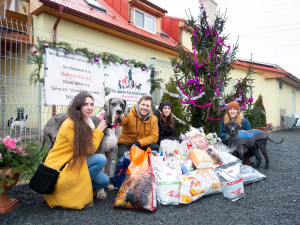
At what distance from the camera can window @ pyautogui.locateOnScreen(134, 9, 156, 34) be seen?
10.3 m

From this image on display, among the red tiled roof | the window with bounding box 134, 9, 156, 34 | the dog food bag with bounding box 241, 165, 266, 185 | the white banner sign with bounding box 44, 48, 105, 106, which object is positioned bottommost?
the dog food bag with bounding box 241, 165, 266, 185

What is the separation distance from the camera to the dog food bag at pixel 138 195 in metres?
2.39

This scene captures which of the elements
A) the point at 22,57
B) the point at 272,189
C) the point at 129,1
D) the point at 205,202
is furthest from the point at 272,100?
the point at 22,57

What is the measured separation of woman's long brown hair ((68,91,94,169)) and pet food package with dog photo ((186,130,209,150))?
2068 millimetres

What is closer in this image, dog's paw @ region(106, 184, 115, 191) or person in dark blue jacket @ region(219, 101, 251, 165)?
dog's paw @ region(106, 184, 115, 191)

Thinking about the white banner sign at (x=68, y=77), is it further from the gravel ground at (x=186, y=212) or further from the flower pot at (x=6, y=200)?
the gravel ground at (x=186, y=212)

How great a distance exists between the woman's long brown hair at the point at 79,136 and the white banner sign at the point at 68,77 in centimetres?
131

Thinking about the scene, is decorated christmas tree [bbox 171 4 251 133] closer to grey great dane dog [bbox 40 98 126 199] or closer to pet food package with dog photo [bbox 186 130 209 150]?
pet food package with dog photo [bbox 186 130 209 150]

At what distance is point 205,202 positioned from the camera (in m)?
2.73

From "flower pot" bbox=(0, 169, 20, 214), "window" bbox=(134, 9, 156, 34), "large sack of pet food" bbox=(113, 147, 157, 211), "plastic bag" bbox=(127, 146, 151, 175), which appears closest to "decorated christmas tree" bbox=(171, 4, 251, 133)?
"plastic bag" bbox=(127, 146, 151, 175)

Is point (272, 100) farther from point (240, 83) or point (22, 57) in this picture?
point (22, 57)

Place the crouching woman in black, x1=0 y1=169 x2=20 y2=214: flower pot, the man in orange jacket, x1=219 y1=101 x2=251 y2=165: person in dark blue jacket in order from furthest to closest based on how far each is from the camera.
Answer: x1=219 y1=101 x2=251 y2=165: person in dark blue jacket < the crouching woman in black < the man in orange jacket < x1=0 y1=169 x2=20 y2=214: flower pot

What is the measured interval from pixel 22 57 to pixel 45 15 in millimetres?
3825

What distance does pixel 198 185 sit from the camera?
9.09ft
